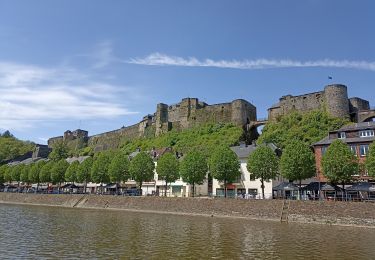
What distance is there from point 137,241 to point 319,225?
22246mm

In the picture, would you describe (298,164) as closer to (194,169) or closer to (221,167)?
(221,167)

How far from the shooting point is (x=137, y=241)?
26.5 m

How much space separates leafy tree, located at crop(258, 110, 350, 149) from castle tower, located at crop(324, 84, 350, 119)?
1.71 m

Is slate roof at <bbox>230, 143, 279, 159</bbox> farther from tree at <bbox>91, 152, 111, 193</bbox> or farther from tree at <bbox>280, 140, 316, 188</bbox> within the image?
tree at <bbox>91, 152, 111, 193</bbox>

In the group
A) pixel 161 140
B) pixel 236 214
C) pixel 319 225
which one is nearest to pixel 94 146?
pixel 161 140

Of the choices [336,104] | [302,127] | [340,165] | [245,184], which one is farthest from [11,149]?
[340,165]

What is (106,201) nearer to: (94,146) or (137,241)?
(137,241)

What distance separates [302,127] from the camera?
3381 inches

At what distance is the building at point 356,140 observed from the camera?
54219mm

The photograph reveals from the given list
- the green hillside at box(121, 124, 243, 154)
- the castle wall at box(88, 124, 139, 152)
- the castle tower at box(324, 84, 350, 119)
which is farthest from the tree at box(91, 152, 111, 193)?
the castle wall at box(88, 124, 139, 152)

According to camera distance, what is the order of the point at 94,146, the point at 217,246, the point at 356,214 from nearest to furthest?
the point at 217,246
the point at 356,214
the point at 94,146

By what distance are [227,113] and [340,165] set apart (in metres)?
69.4

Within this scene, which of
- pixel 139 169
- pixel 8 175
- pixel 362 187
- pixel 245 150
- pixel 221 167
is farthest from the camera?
pixel 8 175

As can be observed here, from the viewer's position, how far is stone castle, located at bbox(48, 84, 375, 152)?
285ft
